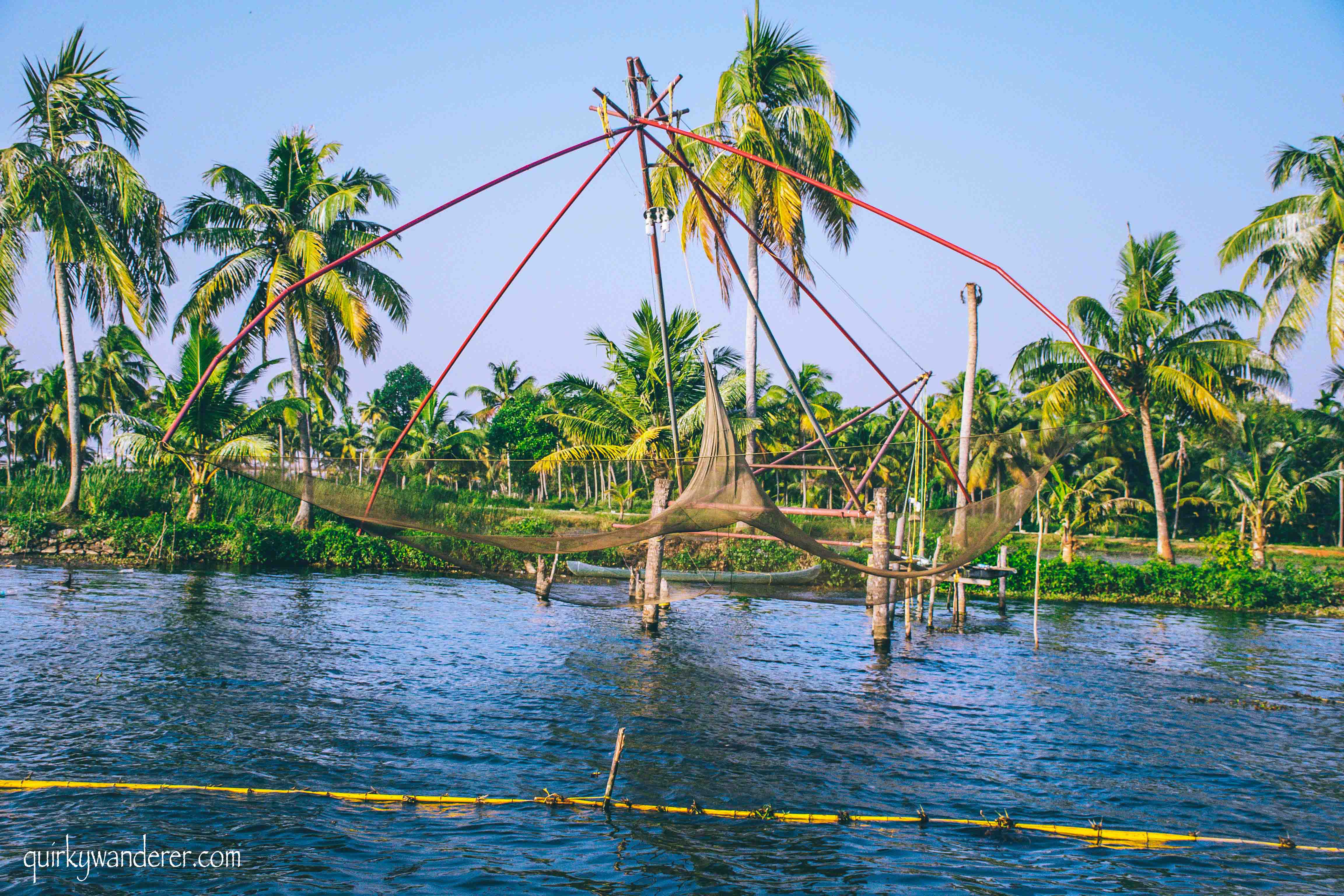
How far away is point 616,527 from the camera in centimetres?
842

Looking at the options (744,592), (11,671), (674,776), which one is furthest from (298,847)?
(11,671)

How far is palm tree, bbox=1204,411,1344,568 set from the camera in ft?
79.7

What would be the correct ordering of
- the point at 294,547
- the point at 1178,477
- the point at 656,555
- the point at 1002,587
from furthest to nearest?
the point at 1178,477, the point at 294,547, the point at 1002,587, the point at 656,555

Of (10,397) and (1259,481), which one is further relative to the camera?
(10,397)

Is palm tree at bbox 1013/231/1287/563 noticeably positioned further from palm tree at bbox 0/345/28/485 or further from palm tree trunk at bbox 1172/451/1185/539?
palm tree at bbox 0/345/28/485

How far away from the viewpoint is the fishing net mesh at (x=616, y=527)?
7223 mm

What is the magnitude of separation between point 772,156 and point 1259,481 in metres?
16.8

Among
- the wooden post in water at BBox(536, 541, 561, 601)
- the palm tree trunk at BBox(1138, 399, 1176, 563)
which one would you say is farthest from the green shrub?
the palm tree trunk at BBox(1138, 399, 1176, 563)

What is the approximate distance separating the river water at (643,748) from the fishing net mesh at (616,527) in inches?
77.4

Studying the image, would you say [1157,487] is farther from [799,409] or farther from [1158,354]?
[799,409]

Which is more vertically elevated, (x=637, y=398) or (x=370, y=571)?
(x=637, y=398)

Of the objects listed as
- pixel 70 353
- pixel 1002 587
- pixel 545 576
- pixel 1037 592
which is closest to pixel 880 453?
pixel 1037 592

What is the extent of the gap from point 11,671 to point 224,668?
7.33 feet

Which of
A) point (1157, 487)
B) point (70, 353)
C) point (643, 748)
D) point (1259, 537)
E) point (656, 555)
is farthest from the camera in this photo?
point (1259, 537)
